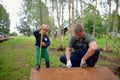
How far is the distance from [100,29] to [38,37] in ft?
120

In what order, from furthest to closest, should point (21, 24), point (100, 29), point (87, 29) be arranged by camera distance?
point (21, 24) → point (100, 29) → point (87, 29)

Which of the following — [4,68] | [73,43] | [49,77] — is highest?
[73,43]

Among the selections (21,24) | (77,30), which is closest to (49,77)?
(77,30)

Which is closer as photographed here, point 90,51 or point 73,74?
point 73,74

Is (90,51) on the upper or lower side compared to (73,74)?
upper

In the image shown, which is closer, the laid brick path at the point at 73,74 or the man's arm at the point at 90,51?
the laid brick path at the point at 73,74

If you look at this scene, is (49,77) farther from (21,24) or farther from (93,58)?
(21,24)

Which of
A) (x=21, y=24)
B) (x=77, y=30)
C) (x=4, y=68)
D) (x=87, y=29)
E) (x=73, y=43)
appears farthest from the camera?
(x=21, y=24)

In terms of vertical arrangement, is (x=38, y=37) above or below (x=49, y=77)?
above

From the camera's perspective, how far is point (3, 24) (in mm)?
56562

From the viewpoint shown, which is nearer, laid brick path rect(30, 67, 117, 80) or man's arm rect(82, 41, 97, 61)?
laid brick path rect(30, 67, 117, 80)

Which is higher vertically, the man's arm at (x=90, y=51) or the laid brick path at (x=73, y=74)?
the man's arm at (x=90, y=51)

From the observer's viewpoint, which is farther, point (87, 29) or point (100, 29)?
point (100, 29)

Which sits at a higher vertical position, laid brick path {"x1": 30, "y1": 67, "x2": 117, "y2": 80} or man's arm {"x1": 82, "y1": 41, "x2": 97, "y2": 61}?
man's arm {"x1": 82, "y1": 41, "x2": 97, "y2": 61}
